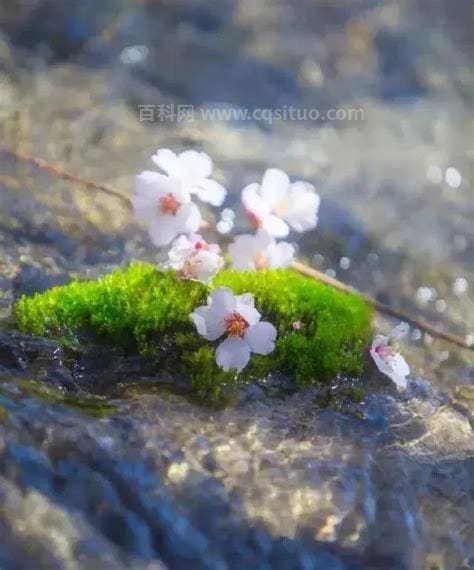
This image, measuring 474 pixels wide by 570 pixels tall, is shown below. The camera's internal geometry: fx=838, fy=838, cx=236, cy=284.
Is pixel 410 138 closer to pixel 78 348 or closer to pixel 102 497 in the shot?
pixel 78 348

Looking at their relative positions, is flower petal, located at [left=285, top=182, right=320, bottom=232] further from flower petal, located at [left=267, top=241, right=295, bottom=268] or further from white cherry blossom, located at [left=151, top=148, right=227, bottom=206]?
white cherry blossom, located at [left=151, top=148, right=227, bottom=206]

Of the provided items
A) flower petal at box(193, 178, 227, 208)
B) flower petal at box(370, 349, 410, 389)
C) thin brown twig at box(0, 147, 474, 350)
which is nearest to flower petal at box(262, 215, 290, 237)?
flower petal at box(193, 178, 227, 208)

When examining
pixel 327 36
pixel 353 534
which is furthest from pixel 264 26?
pixel 353 534

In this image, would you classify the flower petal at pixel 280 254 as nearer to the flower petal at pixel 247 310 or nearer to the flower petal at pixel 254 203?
the flower petal at pixel 254 203

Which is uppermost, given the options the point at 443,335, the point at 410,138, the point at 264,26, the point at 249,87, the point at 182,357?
the point at 264,26

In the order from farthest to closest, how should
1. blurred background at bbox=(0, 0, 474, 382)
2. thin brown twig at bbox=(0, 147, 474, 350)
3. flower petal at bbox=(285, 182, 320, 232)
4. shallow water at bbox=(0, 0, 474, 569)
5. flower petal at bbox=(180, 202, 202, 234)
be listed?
blurred background at bbox=(0, 0, 474, 382) < thin brown twig at bbox=(0, 147, 474, 350) < flower petal at bbox=(285, 182, 320, 232) < flower petal at bbox=(180, 202, 202, 234) < shallow water at bbox=(0, 0, 474, 569)

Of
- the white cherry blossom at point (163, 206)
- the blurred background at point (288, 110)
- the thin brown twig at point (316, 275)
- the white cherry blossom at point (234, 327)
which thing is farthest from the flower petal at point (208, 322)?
the blurred background at point (288, 110)
